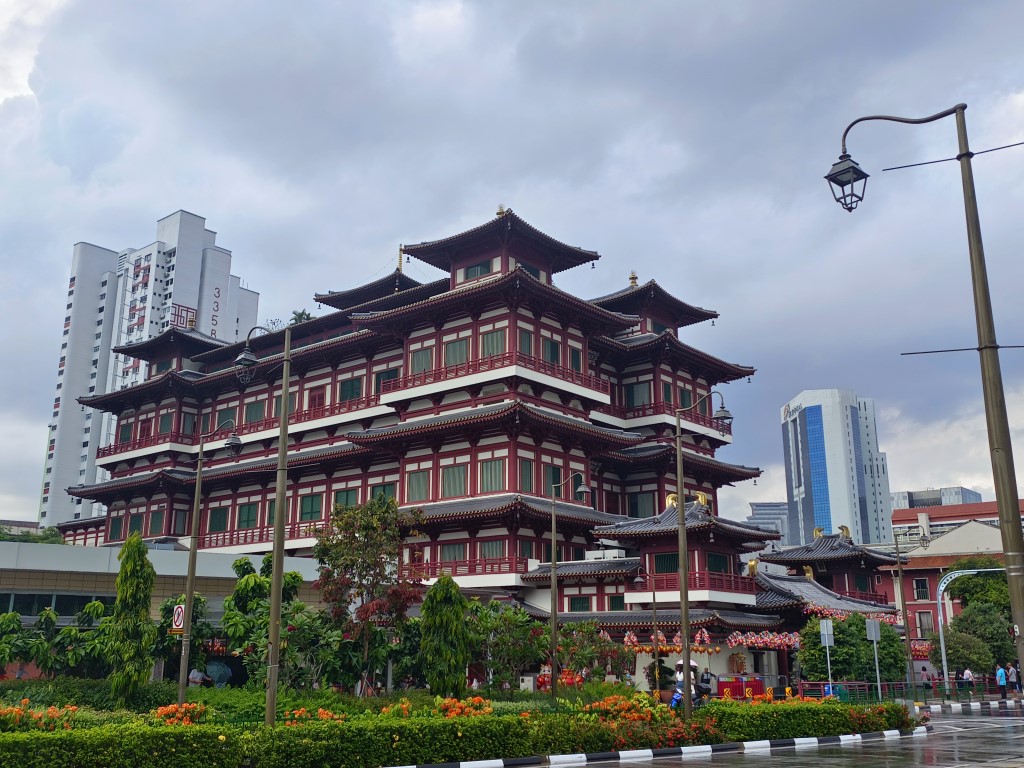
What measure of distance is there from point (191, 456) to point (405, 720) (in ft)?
187

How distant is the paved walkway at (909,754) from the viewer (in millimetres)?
20734

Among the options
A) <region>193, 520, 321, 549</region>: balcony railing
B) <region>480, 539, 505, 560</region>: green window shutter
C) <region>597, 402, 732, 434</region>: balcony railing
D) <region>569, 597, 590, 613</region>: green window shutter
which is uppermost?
<region>597, 402, 732, 434</region>: balcony railing

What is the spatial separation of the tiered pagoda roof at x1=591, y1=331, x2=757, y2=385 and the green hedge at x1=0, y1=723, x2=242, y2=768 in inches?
1746

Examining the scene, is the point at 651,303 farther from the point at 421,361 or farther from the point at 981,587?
the point at 981,587

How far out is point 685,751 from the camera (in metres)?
25.0

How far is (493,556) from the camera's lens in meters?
50.6

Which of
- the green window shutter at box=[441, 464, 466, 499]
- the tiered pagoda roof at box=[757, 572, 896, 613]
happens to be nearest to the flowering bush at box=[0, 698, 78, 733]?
the green window shutter at box=[441, 464, 466, 499]

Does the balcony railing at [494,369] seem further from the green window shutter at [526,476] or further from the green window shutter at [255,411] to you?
the green window shutter at [255,411]

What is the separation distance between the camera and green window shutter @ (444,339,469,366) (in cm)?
5572

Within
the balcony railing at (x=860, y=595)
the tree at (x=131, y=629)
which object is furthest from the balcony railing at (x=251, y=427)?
the balcony railing at (x=860, y=595)

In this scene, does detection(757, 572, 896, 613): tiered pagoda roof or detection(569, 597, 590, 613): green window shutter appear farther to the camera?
detection(569, 597, 590, 613): green window shutter

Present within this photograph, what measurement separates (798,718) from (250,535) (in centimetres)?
4591

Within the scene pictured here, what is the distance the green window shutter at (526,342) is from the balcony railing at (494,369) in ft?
1.33

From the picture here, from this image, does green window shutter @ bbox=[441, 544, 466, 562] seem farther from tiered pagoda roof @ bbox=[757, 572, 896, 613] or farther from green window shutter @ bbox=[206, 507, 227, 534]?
green window shutter @ bbox=[206, 507, 227, 534]
